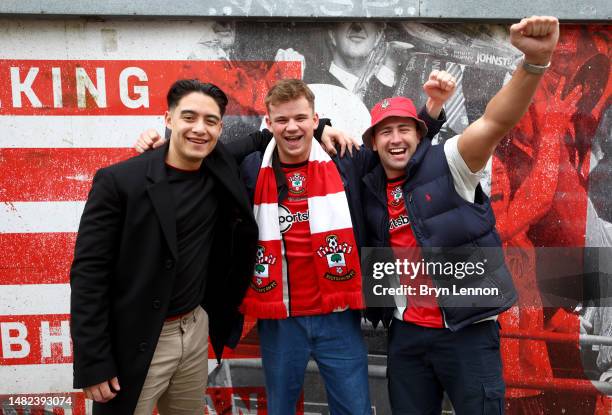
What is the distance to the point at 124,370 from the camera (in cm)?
197

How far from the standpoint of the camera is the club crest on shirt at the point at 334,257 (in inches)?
89.0

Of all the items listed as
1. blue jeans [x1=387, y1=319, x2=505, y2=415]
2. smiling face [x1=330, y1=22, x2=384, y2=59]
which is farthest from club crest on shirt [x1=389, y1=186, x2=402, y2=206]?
smiling face [x1=330, y1=22, x2=384, y2=59]

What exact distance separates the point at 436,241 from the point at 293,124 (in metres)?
0.84

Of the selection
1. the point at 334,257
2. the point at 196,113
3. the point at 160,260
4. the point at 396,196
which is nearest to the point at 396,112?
the point at 396,196

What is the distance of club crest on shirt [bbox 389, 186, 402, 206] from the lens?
2.19m

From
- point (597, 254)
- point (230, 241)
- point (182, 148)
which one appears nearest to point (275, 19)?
point (182, 148)

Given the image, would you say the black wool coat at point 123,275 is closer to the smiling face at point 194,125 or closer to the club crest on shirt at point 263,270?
the smiling face at point 194,125

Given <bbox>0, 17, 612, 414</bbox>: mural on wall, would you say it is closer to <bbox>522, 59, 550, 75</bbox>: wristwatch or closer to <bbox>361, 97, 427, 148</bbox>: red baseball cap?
<bbox>361, 97, 427, 148</bbox>: red baseball cap

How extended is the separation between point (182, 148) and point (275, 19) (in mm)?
1220

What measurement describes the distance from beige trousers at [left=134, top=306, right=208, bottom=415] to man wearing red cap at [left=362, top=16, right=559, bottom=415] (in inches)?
35.5

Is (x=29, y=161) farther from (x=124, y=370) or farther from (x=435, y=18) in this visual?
(x=435, y=18)

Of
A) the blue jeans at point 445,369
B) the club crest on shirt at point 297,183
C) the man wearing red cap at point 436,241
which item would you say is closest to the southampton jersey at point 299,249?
the club crest on shirt at point 297,183

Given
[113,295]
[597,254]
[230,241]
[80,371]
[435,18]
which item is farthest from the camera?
[597,254]

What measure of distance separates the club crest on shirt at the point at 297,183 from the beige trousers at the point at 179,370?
72cm
